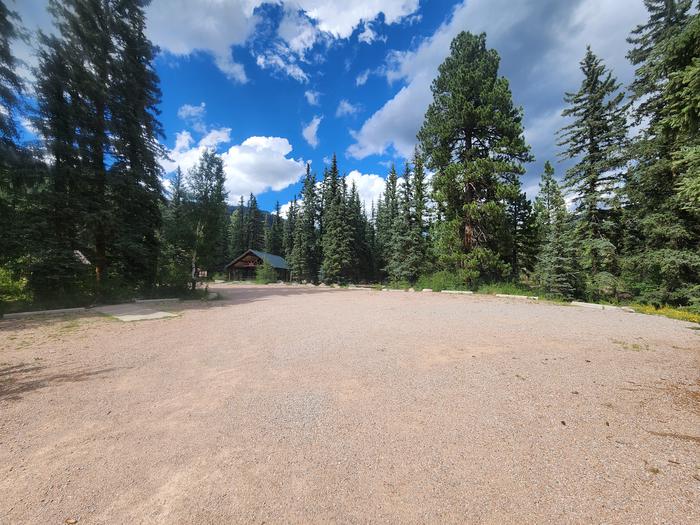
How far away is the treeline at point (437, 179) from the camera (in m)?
10.2

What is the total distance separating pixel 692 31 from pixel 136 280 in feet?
65.6

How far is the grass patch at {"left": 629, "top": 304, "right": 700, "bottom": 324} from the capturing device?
8969mm

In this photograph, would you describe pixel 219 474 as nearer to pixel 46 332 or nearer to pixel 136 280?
pixel 46 332

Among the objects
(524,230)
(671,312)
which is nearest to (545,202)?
(524,230)

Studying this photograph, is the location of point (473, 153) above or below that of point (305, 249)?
above

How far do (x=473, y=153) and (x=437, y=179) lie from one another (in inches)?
123

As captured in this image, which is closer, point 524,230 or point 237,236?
point 524,230

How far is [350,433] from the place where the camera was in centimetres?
275

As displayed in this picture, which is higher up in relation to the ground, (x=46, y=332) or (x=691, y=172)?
(x=691, y=172)

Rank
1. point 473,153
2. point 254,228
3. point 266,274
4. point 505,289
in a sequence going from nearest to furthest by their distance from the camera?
point 505,289 < point 473,153 < point 266,274 < point 254,228

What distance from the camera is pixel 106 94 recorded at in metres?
12.5

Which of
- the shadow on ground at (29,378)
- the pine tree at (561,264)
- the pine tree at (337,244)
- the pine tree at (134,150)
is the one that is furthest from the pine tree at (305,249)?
the shadow on ground at (29,378)

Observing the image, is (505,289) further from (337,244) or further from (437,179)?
(337,244)

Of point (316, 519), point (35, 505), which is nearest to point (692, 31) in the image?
point (316, 519)
